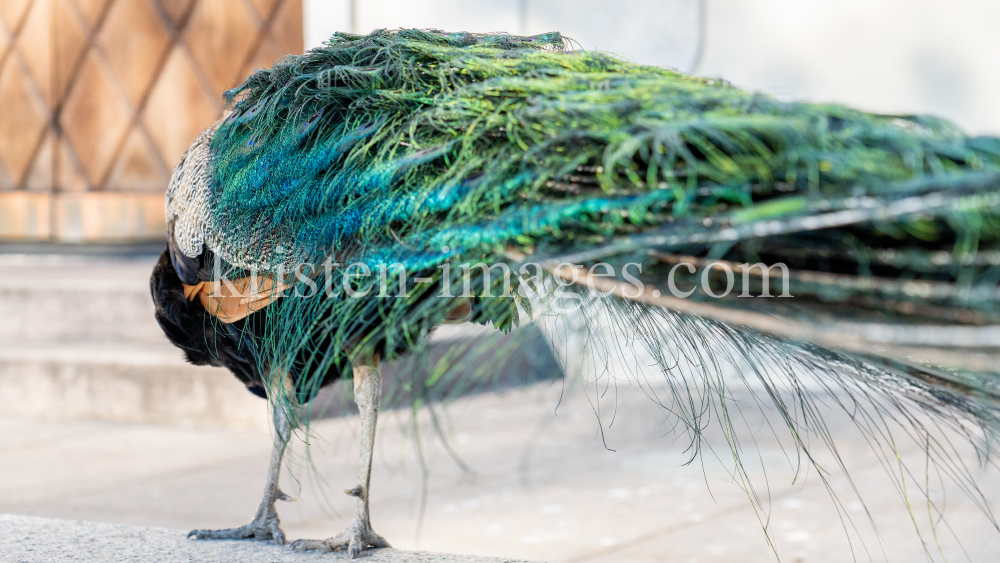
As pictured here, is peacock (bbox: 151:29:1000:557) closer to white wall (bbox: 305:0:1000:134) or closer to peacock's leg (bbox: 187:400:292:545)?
peacock's leg (bbox: 187:400:292:545)

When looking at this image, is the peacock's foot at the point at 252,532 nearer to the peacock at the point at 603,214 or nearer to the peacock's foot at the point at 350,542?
the peacock's foot at the point at 350,542

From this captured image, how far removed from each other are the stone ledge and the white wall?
10.7 ft

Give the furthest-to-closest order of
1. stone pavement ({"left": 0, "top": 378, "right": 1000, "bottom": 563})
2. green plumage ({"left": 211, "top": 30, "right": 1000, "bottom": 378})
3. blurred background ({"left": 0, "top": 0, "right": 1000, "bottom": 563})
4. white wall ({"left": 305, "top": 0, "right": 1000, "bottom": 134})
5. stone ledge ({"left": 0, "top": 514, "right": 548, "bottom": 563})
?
white wall ({"left": 305, "top": 0, "right": 1000, "bottom": 134}) < blurred background ({"left": 0, "top": 0, "right": 1000, "bottom": 563}) < stone pavement ({"left": 0, "top": 378, "right": 1000, "bottom": 563}) < stone ledge ({"left": 0, "top": 514, "right": 548, "bottom": 563}) < green plumage ({"left": 211, "top": 30, "right": 1000, "bottom": 378})

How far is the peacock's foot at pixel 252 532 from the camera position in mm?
2469

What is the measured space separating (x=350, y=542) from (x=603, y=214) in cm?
131

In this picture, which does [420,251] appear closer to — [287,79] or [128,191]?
[287,79]

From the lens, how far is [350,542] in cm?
226

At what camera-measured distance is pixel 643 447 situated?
463cm

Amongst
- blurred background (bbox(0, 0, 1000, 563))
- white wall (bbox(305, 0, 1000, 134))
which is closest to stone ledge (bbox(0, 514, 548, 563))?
blurred background (bbox(0, 0, 1000, 563))

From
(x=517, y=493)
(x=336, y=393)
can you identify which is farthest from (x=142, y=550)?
(x=336, y=393)

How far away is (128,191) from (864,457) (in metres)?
5.26

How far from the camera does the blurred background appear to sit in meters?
3.40

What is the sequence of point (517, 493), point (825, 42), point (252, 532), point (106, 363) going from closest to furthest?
point (252, 532)
point (517, 493)
point (825, 42)
point (106, 363)

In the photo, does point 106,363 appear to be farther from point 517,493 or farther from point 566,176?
point 566,176
